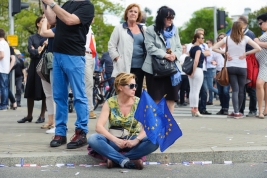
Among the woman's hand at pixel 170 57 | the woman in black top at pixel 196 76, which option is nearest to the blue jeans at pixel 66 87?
the woman's hand at pixel 170 57

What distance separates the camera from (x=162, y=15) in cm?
860

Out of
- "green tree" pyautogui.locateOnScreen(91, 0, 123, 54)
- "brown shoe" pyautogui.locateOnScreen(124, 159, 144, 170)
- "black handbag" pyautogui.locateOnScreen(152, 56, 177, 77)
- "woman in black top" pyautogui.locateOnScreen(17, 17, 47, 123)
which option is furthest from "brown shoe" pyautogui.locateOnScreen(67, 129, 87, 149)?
"green tree" pyautogui.locateOnScreen(91, 0, 123, 54)

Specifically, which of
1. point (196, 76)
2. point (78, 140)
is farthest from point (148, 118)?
point (196, 76)

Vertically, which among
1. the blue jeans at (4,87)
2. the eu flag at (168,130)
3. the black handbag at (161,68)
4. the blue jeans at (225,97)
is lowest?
the blue jeans at (4,87)

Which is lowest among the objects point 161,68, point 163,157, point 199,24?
point 199,24

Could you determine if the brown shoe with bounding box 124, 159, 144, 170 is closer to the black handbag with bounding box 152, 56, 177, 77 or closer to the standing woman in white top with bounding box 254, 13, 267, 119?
the black handbag with bounding box 152, 56, 177, 77

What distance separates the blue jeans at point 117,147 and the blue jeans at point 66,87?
2.65 ft

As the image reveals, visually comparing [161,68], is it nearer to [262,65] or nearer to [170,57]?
[170,57]

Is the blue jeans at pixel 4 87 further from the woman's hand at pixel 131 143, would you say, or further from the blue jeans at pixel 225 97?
the woman's hand at pixel 131 143

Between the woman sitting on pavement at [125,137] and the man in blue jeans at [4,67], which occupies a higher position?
the woman sitting on pavement at [125,137]

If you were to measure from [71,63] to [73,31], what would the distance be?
1.23 ft

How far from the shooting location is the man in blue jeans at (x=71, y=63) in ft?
23.6

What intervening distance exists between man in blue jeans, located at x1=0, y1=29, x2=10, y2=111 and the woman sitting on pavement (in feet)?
27.8

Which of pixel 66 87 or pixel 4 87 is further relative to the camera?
pixel 4 87
